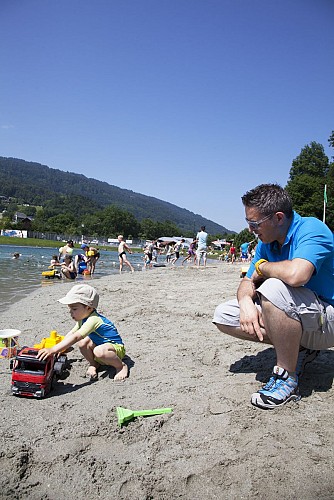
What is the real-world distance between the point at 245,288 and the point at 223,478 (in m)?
1.52

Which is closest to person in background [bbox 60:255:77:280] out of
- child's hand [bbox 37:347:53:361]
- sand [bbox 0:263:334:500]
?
sand [bbox 0:263:334:500]

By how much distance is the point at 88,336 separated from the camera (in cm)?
356

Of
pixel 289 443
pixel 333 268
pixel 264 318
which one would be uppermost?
pixel 333 268

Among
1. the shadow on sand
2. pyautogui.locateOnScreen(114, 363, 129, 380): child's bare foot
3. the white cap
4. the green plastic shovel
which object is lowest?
pyautogui.locateOnScreen(114, 363, 129, 380): child's bare foot

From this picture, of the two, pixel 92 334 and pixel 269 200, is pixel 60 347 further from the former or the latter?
pixel 269 200

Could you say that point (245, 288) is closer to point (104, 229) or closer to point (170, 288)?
point (170, 288)

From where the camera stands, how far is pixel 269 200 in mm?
2789

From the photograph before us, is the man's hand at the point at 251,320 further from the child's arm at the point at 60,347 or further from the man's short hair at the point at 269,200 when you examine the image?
the child's arm at the point at 60,347

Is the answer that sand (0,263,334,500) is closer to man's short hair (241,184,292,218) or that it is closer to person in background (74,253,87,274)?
man's short hair (241,184,292,218)

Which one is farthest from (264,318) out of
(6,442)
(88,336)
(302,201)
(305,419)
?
(302,201)

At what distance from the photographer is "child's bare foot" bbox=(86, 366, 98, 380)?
11.6ft

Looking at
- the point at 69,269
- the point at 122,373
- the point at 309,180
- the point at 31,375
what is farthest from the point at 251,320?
the point at 309,180

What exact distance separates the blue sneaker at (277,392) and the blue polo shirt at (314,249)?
0.64 m

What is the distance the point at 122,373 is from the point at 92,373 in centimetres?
32
